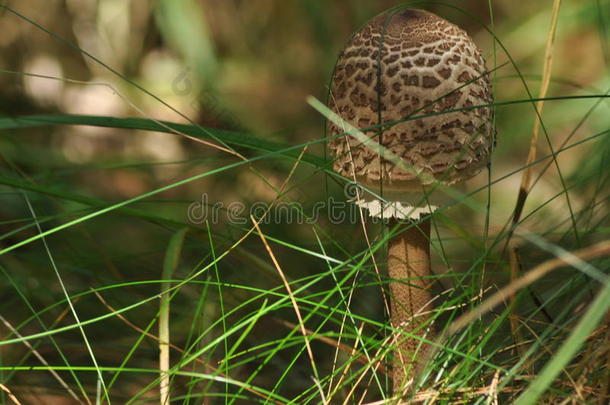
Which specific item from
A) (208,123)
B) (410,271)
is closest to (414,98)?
(410,271)

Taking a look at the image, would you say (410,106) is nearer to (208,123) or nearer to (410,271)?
(410,271)

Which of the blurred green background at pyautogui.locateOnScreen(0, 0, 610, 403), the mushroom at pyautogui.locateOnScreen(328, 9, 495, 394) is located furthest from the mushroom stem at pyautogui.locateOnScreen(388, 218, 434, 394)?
the blurred green background at pyautogui.locateOnScreen(0, 0, 610, 403)

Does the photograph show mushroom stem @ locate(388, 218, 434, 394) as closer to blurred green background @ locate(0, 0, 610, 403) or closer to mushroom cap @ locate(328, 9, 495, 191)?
mushroom cap @ locate(328, 9, 495, 191)

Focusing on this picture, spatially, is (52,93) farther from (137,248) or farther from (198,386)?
(198,386)

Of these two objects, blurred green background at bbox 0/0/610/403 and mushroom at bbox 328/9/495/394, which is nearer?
mushroom at bbox 328/9/495/394

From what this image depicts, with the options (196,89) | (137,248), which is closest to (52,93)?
(196,89)

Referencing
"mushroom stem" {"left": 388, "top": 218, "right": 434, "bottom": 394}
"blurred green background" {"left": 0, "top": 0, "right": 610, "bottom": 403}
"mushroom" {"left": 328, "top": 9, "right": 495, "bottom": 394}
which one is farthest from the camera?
"blurred green background" {"left": 0, "top": 0, "right": 610, "bottom": 403}

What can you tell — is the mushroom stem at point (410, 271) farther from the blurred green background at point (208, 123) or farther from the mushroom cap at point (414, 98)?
the blurred green background at point (208, 123)

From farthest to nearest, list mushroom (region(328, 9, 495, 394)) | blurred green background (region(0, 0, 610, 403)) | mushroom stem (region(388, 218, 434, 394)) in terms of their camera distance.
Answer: blurred green background (region(0, 0, 610, 403))
mushroom stem (region(388, 218, 434, 394))
mushroom (region(328, 9, 495, 394))

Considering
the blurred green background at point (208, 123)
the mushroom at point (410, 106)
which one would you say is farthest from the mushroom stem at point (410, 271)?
the blurred green background at point (208, 123)
